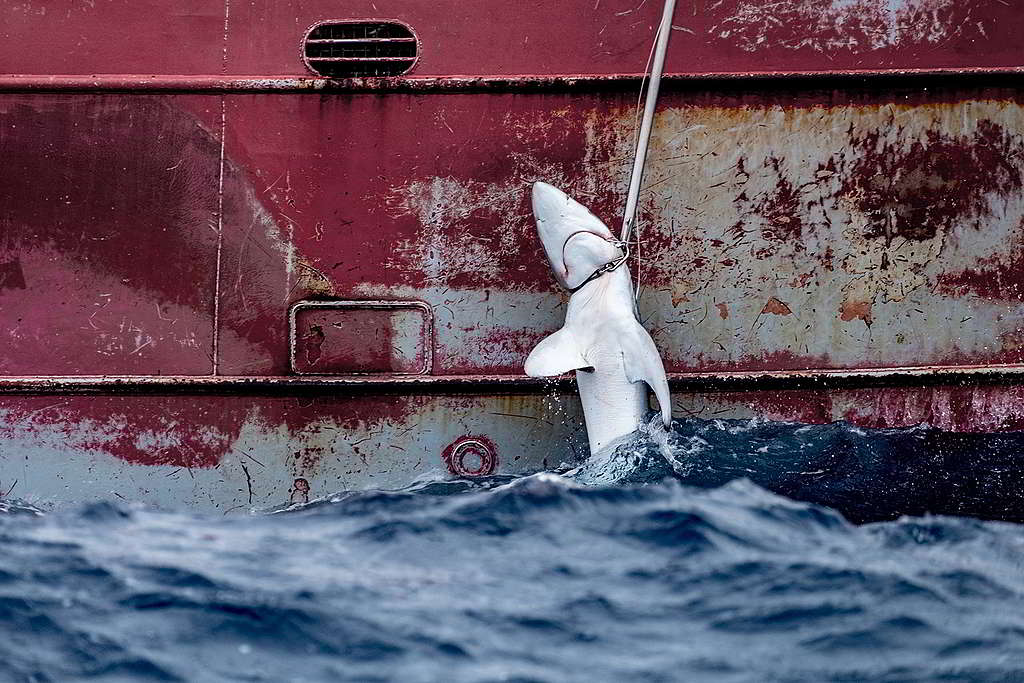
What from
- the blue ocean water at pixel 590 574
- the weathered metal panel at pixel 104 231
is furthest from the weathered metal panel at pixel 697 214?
the blue ocean water at pixel 590 574

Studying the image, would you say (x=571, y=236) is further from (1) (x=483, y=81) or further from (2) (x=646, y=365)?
(1) (x=483, y=81)

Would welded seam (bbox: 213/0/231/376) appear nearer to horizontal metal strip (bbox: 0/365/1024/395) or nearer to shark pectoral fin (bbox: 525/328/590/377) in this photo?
horizontal metal strip (bbox: 0/365/1024/395)

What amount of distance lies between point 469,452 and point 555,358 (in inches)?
23.3

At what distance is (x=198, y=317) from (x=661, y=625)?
228cm

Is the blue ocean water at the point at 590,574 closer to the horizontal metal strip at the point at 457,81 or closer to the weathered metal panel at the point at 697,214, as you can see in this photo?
the weathered metal panel at the point at 697,214

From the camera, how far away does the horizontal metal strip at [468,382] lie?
15.6ft

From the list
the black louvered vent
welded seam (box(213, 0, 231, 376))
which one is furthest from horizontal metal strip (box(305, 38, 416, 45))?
welded seam (box(213, 0, 231, 376))

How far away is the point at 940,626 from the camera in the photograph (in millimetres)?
3746

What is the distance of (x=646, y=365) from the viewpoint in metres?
4.54

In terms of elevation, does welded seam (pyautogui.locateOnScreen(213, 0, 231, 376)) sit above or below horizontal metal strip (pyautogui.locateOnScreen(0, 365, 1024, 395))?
above

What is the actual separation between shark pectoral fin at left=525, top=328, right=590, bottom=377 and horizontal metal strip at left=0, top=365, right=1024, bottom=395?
0.84 ft

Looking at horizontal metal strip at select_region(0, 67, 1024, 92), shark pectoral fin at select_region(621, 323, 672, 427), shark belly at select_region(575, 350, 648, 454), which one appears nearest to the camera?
shark pectoral fin at select_region(621, 323, 672, 427)

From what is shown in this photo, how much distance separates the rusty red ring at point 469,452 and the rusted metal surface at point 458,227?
12mm

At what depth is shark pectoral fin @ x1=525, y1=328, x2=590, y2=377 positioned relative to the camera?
4.52m
